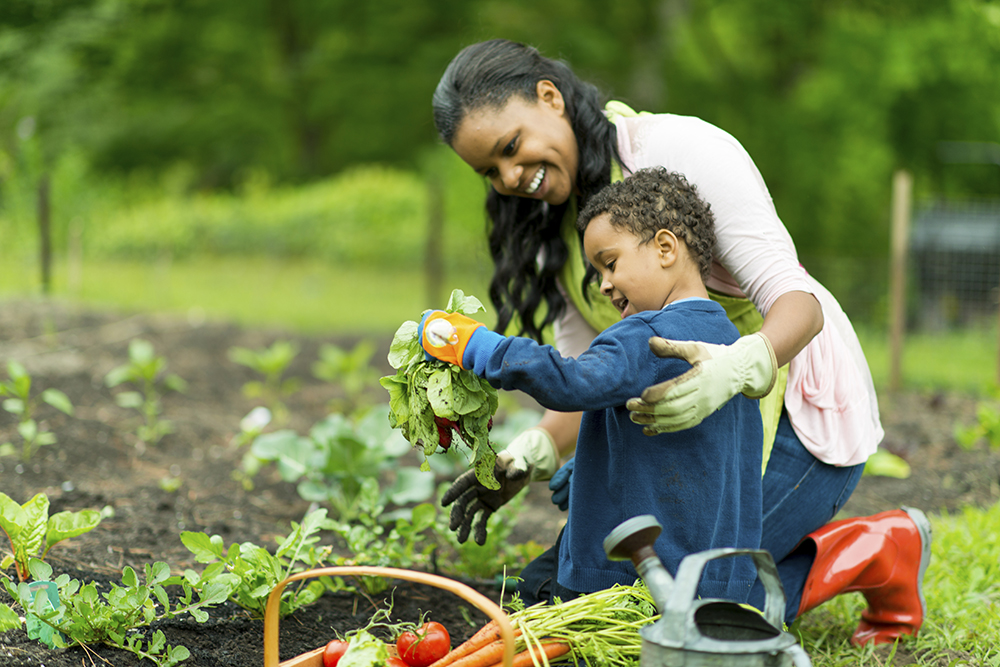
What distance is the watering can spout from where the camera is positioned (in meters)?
1.32

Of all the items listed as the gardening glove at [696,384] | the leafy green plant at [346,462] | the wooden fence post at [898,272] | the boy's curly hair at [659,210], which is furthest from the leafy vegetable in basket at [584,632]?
the wooden fence post at [898,272]

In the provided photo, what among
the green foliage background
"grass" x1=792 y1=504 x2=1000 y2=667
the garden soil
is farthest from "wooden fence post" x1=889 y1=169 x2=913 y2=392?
"grass" x1=792 y1=504 x2=1000 y2=667

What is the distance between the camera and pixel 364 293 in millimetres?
9953

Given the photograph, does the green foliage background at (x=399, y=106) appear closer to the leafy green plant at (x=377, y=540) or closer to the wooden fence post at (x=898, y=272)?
the wooden fence post at (x=898, y=272)

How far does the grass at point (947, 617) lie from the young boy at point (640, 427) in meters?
0.61

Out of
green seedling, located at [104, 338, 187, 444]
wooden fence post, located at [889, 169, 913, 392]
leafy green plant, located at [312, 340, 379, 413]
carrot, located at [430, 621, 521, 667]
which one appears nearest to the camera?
carrot, located at [430, 621, 521, 667]

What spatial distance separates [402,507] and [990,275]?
560cm

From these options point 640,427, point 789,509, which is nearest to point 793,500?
point 789,509

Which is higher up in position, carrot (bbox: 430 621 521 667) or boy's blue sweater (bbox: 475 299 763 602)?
boy's blue sweater (bbox: 475 299 763 602)

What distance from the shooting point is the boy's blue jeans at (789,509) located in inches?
77.4

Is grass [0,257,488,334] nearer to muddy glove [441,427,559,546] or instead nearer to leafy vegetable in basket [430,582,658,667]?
muddy glove [441,427,559,546]

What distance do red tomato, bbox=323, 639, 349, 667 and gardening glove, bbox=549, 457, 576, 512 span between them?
62 centimetres

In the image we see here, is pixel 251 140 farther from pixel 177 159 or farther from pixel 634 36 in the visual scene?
pixel 634 36

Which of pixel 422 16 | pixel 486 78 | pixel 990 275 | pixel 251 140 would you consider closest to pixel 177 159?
pixel 251 140
